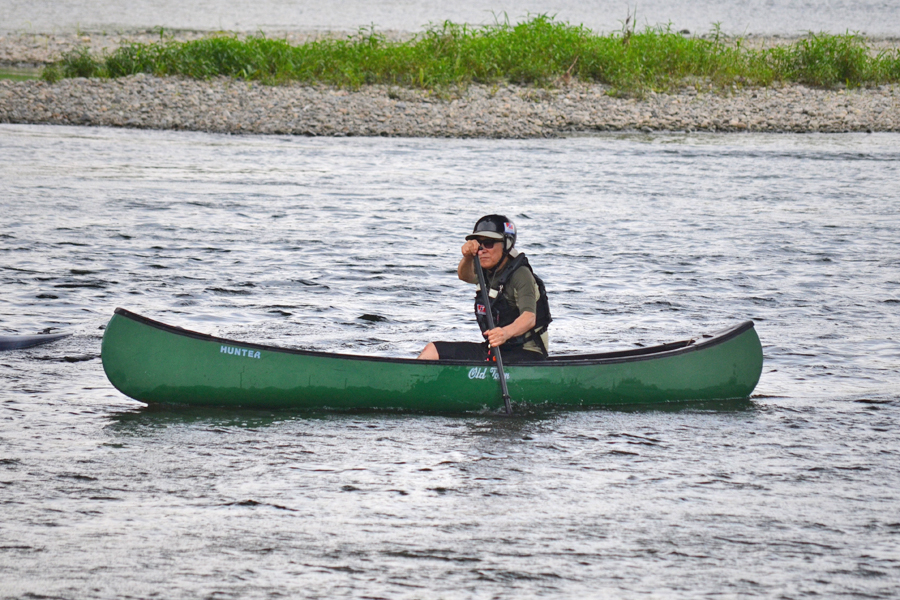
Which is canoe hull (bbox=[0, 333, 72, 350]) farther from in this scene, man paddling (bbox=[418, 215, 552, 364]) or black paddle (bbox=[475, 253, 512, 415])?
black paddle (bbox=[475, 253, 512, 415])

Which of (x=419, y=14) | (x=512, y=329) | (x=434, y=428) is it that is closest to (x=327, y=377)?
(x=434, y=428)

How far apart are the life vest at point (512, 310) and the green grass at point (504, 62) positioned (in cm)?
1944

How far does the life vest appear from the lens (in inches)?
277

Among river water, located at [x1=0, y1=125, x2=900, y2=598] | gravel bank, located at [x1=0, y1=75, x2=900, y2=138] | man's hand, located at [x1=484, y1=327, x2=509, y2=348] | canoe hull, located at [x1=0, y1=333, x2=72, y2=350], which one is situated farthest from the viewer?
gravel bank, located at [x1=0, y1=75, x2=900, y2=138]

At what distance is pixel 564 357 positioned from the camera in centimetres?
727

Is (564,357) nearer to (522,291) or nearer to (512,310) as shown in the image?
(512,310)

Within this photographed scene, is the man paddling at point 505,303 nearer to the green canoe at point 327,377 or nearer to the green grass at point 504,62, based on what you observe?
the green canoe at point 327,377

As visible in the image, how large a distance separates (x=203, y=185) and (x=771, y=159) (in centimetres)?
1060

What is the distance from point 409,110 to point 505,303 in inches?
712

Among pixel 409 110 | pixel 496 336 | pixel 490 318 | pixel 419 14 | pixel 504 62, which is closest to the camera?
pixel 496 336

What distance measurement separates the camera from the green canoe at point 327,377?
21.9ft

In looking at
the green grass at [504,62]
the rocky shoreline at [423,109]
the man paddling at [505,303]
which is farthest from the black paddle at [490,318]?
the green grass at [504,62]

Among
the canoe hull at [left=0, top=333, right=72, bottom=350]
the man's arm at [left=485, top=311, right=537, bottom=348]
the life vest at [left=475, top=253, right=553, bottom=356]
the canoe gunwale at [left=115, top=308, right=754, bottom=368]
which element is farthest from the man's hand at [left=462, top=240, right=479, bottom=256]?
the canoe hull at [left=0, top=333, right=72, bottom=350]

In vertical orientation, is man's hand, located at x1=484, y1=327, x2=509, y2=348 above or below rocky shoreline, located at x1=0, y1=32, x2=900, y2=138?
below
